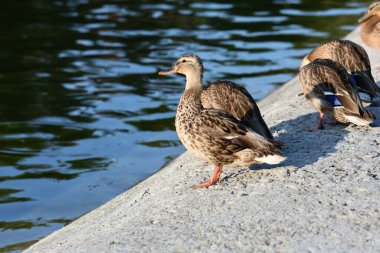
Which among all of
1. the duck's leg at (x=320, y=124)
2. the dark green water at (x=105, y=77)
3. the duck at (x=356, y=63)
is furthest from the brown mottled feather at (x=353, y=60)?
the dark green water at (x=105, y=77)

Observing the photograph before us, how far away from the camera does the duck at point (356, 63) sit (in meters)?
9.09

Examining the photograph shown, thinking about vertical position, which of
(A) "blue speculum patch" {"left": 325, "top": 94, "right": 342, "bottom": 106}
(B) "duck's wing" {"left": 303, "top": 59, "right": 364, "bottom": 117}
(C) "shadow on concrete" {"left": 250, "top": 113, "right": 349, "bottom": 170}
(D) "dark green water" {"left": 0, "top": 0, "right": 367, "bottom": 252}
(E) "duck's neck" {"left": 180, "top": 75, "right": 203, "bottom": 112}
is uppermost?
(E) "duck's neck" {"left": 180, "top": 75, "right": 203, "bottom": 112}

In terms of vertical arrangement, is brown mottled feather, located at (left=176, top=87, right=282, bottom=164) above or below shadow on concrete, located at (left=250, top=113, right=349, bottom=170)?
above

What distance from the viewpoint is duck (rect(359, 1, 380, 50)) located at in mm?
12578

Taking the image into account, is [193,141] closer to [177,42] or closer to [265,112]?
[265,112]

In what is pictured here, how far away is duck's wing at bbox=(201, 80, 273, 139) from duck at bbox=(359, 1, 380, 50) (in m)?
5.12

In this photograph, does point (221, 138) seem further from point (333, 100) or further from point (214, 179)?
point (333, 100)

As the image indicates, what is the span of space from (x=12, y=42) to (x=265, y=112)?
25.4ft

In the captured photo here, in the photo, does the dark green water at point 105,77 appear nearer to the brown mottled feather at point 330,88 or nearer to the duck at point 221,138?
the duck at point 221,138

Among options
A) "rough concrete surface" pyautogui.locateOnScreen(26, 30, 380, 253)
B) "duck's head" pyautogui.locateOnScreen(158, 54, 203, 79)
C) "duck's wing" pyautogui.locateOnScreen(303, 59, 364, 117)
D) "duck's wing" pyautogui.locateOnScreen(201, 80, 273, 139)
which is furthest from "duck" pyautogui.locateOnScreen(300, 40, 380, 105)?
"duck's head" pyautogui.locateOnScreen(158, 54, 203, 79)

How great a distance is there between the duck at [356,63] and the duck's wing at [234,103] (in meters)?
1.61

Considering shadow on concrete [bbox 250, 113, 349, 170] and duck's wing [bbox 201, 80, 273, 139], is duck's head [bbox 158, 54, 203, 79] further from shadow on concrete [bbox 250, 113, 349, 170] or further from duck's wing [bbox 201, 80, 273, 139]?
shadow on concrete [bbox 250, 113, 349, 170]

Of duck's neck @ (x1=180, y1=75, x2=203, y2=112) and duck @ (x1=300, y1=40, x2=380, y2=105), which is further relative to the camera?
duck @ (x1=300, y1=40, x2=380, y2=105)

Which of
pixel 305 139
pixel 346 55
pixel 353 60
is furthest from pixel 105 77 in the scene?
pixel 305 139
